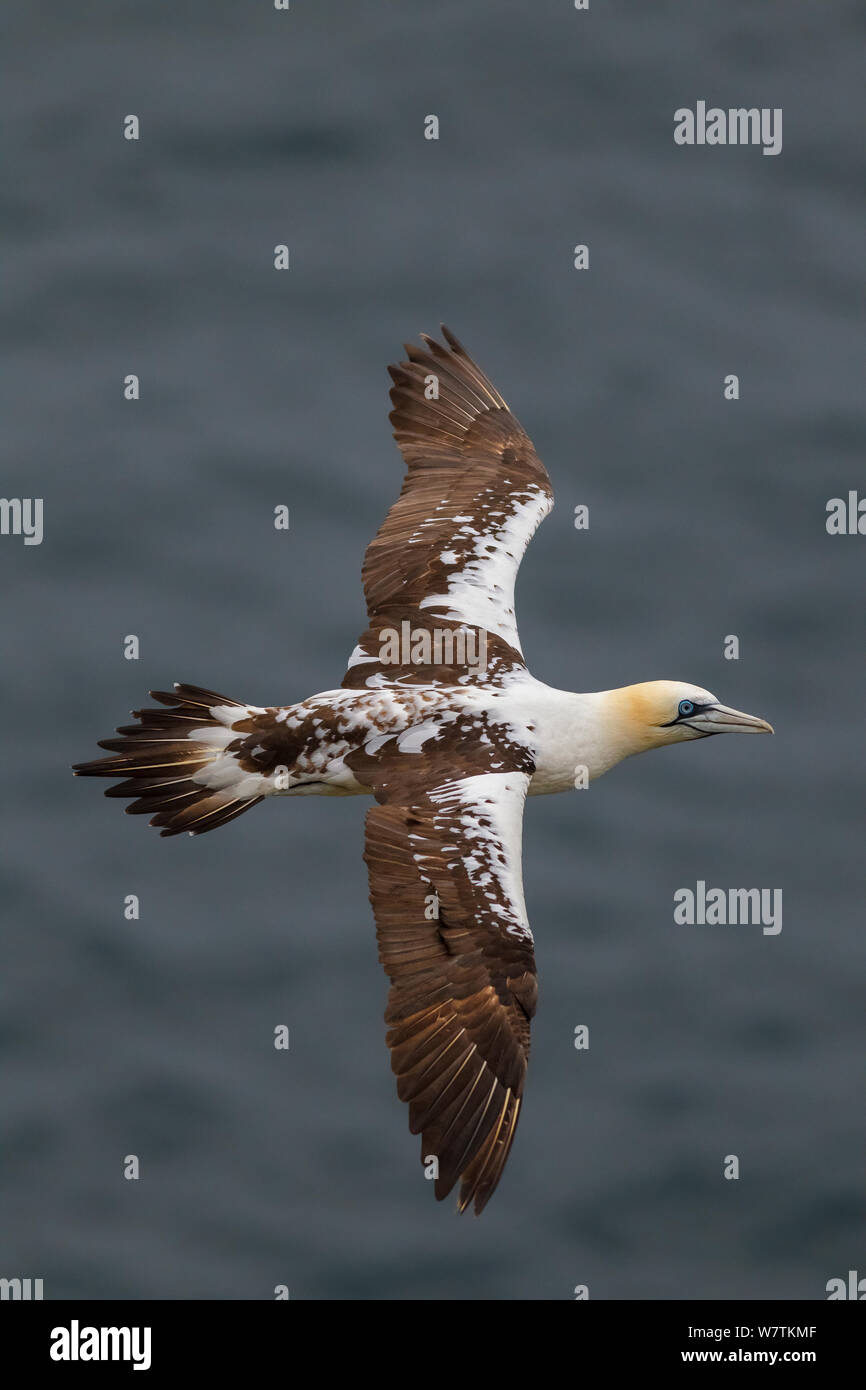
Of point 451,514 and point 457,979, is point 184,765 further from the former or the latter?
point 451,514

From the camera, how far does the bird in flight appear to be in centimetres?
1573

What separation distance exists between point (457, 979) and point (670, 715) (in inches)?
132

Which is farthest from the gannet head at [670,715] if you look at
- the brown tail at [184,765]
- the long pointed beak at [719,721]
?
the brown tail at [184,765]

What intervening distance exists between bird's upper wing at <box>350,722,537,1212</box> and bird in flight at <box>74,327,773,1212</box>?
0.04 feet

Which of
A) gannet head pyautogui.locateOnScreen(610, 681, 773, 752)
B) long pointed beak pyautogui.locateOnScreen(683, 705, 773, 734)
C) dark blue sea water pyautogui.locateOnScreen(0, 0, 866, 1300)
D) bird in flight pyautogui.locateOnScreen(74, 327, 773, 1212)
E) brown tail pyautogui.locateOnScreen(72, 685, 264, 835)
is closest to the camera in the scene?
bird in flight pyautogui.locateOnScreen(74, 327, 773, 1212)

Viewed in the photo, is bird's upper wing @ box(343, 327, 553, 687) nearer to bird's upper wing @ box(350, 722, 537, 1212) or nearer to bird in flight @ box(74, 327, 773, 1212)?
bird in flight @ box(74, 327, 773, 1212)

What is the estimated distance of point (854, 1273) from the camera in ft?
79.0

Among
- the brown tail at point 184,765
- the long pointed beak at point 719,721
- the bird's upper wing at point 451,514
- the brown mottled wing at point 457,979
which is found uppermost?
the bird's upper wing at point 451,514

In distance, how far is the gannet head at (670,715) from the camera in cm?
1825

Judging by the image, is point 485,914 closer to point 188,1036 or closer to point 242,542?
point 188,1036

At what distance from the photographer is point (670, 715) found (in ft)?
60.2

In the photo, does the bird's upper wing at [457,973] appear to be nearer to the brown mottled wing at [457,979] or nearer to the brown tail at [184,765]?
the brown mottled wing at [457,979]

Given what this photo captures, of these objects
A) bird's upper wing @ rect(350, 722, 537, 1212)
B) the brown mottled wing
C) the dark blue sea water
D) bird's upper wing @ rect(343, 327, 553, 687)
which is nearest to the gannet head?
bird's upper wing @ rect(343, 327, 553, 687)

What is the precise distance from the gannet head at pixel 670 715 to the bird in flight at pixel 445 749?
0.02 m
